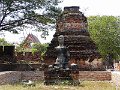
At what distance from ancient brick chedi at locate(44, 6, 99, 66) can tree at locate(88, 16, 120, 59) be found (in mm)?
28571

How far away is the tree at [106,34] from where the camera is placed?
171 ft

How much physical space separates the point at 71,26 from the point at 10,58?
7.65 metres

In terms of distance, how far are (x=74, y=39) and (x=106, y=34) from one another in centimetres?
3103

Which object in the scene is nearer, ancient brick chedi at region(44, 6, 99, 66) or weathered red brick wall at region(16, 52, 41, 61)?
ancient brick chedi at region(44, 6, 99, 66)

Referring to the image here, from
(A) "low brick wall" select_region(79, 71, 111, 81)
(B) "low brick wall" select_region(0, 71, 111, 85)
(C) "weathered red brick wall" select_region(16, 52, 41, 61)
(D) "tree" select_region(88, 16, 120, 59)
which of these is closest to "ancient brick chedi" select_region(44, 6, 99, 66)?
(B) "low brick wall" select_region(0, 71, 111, 85)

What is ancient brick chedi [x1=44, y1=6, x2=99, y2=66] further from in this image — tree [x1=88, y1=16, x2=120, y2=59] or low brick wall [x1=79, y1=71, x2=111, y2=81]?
tree [x1=88, y1=16, x2=120, y2=59]

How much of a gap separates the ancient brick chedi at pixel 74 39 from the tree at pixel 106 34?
28571 mm

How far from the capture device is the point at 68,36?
2219cm

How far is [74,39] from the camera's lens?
2198 cm

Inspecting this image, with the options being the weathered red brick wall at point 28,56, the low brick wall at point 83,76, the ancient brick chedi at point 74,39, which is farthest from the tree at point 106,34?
the low brick wall at point 83,76

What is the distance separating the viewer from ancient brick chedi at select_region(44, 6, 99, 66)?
70.6 ft

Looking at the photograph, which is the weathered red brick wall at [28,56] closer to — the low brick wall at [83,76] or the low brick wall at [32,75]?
the low brick wall at [32,75]

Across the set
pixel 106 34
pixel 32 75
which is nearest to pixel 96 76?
pixel 32 75

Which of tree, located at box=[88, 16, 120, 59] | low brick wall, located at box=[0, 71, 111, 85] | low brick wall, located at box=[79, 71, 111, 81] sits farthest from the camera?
tree, located at box=[88, 16, 120, 59]
